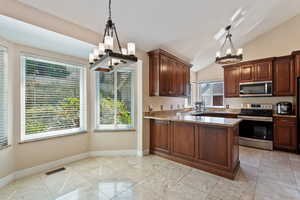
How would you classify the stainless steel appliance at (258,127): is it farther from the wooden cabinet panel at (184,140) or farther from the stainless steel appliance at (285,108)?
the wooden cabinet panel at (184,140)

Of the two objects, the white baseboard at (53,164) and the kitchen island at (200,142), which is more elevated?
the kitchen island at (200,142)

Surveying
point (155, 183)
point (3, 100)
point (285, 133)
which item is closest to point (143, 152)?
point (155, 183)

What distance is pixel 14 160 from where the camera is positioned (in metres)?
2.46

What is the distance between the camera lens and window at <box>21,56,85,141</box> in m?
2.67

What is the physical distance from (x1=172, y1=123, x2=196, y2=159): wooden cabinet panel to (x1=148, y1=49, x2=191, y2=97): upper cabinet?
1009 millimetres

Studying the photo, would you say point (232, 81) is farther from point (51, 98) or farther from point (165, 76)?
point (51, 98)

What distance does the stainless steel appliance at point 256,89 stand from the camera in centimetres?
414

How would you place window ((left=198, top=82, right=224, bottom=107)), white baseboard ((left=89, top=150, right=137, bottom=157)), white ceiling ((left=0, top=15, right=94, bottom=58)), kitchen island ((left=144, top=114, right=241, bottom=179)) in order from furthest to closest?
window ((left=198, top=82, right=224, bottom=107)), white baseboard ((left=89, top=150, right=137, bottom=157)), kitchen island ((left=144, top=114, right=241, bottom=179)), white ceiling ((left=0, top=15, right=94, bottom=58))

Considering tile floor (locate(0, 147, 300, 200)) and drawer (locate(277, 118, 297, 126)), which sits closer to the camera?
tile floor (locate(0, 147, 300, 200))

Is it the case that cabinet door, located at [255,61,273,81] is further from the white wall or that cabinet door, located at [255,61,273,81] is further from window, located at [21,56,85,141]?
window, located at [21,56,85,141]

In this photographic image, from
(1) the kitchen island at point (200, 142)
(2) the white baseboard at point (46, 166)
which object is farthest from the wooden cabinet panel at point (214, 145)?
(2) the white baseboard at point (46, 166)

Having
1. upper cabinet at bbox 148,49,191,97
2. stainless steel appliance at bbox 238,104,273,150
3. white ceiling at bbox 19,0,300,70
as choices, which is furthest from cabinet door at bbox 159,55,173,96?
stainless steel appliance at bbox 238,104,273,150

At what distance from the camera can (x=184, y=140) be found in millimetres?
3029

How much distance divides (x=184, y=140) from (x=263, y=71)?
11.2ft
